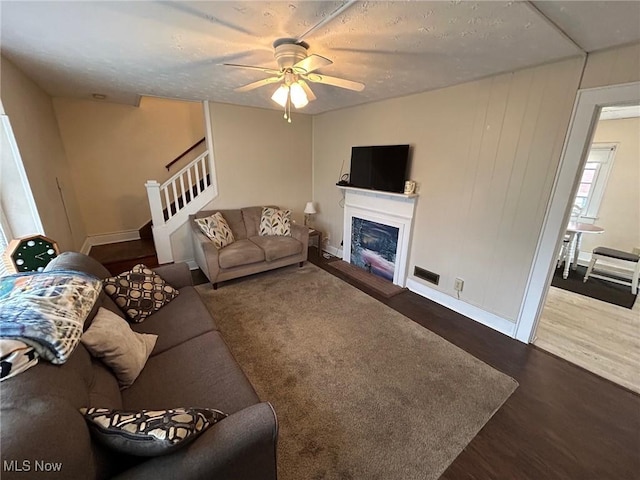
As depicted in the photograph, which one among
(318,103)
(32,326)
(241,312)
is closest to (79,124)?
(318,103)

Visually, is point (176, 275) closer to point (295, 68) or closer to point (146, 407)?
point (146, 407)

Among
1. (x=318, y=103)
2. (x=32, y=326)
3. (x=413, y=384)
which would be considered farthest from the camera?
(x=318, y=103)

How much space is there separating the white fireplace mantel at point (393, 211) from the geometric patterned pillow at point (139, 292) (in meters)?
2.53

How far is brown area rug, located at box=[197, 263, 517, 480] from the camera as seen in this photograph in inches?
57.9

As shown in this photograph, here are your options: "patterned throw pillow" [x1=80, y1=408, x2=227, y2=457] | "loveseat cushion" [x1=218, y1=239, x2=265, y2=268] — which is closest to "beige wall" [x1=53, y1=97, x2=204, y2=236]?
"loveseat cushion" [x1=218, y1=239, x2=265, y2=268]

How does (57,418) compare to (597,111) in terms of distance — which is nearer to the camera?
(57,418)

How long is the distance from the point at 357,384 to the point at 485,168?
87.8 inches

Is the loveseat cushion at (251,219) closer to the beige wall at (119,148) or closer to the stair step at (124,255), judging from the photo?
the stair step at (124,255)

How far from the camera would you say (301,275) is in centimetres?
367

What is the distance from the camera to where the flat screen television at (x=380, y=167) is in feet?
10.2

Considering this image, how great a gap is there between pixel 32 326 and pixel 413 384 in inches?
83.5

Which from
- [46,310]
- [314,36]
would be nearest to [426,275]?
[314,36]

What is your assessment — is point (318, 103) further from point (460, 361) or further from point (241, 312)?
point (460, 361)

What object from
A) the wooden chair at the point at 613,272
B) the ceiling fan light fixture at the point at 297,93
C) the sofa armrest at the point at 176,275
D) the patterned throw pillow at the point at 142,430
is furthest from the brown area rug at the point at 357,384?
the wooden chair at the point at 613,272
